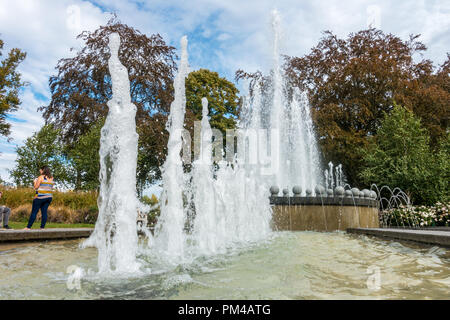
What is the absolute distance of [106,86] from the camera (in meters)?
22.1

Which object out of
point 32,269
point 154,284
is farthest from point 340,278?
point 32,269

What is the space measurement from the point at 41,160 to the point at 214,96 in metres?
14.8

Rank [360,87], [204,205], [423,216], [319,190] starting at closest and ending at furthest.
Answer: [204,205]
[319,190]
[423,216]
[360,87]

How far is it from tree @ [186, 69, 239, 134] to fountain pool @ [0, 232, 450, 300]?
79.3ft

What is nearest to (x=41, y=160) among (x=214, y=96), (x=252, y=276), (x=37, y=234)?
(x=214, y=96)

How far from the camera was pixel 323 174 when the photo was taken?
21109 millimetres

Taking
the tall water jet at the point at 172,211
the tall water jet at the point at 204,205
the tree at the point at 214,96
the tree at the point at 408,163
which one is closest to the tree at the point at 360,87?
the tree at the point at 408,163

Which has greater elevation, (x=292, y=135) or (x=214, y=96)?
→ (x=214, y=96)

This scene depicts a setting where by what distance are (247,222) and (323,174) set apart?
43.5ft

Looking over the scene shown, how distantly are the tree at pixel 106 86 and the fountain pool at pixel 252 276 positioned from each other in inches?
647

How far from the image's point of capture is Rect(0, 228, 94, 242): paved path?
230 inches

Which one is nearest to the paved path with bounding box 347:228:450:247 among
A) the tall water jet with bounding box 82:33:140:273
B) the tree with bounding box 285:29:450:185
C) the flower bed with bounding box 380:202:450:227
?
the tall water jet with bounding box 82:33:140:273

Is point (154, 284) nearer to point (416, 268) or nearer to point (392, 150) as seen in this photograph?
point (416, 268)

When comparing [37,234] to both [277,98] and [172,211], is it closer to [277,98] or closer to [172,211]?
[172,211]
